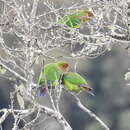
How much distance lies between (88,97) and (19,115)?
11.1m

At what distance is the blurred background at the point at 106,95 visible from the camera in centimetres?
1641

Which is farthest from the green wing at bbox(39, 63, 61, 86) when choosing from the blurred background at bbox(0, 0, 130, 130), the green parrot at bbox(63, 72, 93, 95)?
the blurred background at bbox(0, 0, 130, 130)

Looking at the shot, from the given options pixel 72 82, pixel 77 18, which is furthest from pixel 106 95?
pixel 77 18

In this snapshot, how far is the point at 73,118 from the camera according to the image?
54.1ft

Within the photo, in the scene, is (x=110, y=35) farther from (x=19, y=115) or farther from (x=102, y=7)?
(x=19, y=115)

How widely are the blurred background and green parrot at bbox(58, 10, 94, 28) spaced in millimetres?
9804

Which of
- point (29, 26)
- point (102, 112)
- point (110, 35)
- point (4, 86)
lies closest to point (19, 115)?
point (29, 26)

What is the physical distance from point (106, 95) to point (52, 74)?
11142mm

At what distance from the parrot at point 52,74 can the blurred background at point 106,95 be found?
9.64 meters

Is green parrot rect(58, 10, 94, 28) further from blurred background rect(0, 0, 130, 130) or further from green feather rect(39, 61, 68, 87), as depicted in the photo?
blurred background rect(0, 0, 130, 130)

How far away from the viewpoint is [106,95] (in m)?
17.2

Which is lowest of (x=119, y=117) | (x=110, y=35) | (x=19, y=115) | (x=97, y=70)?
(x=119, y=117)

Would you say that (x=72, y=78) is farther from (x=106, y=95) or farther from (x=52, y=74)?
(x=106, y=95)

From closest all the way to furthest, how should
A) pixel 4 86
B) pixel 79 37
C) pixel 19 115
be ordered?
pixel 19 115
pixel 79 37
pixel 4 86
